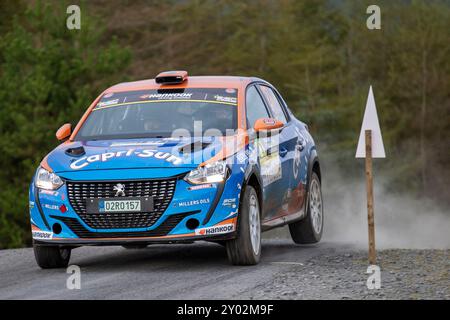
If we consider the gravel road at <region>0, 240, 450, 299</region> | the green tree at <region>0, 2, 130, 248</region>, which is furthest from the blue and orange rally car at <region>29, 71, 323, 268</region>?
the green tree at <region>0, 2, 130, 248</region>

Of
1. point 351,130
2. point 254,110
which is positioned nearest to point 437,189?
point 351,130

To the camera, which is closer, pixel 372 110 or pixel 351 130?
pixel 372 110

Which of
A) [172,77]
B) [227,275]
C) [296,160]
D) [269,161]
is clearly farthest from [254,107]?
[227,275]

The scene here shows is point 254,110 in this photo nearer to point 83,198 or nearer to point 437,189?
point 83,198

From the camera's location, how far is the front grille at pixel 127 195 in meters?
9.91

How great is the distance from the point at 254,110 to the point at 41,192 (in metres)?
2.66

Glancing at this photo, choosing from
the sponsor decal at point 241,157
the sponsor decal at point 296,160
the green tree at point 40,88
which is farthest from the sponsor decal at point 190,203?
the green tree at point 40,88

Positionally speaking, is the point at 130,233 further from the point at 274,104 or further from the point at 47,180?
the point at 274,104

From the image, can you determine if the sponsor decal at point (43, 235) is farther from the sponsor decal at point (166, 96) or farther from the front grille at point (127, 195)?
the sponsor decal at point (166, 96)

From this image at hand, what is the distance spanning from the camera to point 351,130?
6009cm

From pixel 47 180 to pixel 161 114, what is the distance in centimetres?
158

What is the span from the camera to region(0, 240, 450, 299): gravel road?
862 cm

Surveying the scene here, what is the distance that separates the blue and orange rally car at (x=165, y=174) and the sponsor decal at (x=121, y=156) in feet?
0.04
